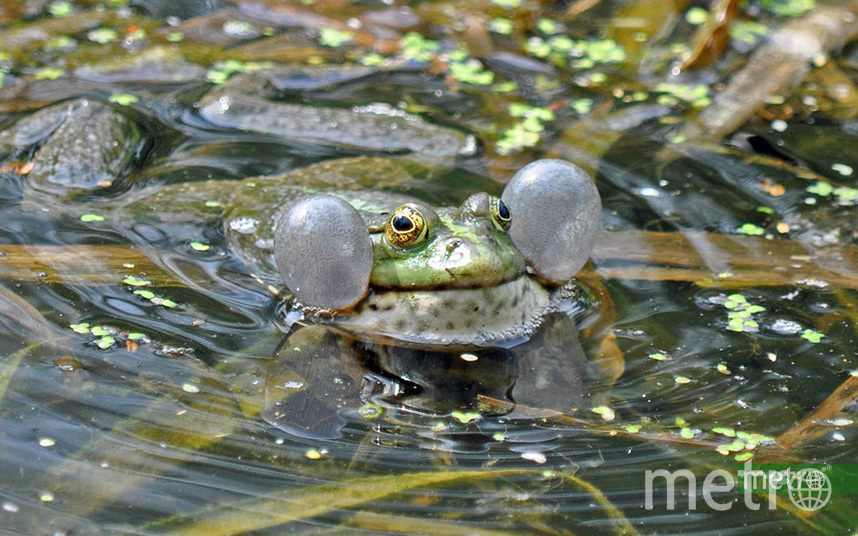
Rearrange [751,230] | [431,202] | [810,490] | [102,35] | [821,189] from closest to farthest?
[810,490] → [751,230] → [431,202] → [821,189] → [102,35]

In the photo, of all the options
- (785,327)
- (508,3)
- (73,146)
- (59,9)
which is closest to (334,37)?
(508,3)

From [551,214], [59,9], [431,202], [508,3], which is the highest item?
[59,9]

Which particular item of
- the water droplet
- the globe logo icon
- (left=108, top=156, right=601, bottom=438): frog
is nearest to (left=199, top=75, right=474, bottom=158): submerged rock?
(left=108, top=156, right=601, bottom=438): frog

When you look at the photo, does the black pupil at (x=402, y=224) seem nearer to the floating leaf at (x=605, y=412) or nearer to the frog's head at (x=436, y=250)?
the frog's head at (x=436, y=250)

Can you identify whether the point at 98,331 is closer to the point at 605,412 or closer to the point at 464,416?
the point at 464,416

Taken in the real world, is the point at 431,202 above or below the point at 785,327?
above

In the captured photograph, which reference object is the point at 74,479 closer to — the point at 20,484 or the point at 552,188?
the point at 20,484

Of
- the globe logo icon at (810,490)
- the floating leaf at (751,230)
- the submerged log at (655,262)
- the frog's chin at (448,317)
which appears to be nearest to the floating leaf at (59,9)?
the submerged log at (655,262)
